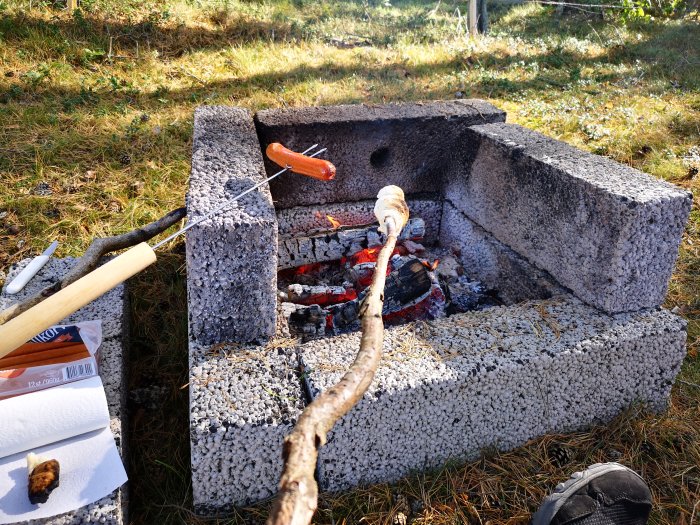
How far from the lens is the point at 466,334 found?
191 cm

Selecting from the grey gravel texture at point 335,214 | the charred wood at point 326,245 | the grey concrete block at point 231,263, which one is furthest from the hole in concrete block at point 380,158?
the grey concrete block at point 231,263

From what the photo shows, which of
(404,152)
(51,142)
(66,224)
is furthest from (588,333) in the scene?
(51,142)

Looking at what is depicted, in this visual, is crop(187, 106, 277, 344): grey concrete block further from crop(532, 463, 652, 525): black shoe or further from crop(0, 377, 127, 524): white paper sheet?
crop(532, 463, 652, 525): black shoe

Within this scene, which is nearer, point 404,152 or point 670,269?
point 670,269

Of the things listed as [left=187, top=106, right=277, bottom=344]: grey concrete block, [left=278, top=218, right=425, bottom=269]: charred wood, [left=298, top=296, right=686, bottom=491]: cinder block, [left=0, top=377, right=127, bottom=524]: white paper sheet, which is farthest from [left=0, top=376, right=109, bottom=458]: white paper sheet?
[left=278, top=218, right=425, bottom=269]: charred wood

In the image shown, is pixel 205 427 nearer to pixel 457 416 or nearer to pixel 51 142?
pixel 457 416

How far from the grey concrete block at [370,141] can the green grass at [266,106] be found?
87 centimetres

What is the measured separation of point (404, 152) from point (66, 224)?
1.89 m

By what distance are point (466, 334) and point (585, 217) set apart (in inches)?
24.6

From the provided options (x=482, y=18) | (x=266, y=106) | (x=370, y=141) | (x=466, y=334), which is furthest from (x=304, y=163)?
(x=482, y=18)

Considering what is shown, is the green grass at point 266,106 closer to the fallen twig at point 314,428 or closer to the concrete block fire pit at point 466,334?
the concrete block fire pit at point 466,334

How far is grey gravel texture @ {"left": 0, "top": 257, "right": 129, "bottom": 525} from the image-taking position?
142 cm

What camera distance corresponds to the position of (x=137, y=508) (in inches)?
68.9

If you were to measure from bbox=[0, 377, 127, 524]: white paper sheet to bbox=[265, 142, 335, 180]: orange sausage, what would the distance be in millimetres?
1088
